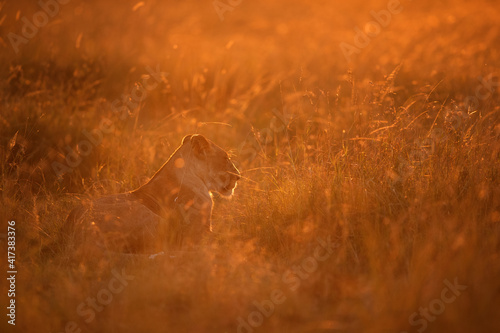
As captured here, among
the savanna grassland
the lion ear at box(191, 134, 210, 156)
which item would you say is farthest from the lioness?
the savanna grassland

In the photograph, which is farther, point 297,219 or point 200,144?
point 200,144

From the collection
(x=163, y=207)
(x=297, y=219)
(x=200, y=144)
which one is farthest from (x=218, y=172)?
(x=297, y=219)

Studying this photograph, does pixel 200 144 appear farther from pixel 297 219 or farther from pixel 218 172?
pixel 297 219

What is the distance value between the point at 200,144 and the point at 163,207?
38.4 inches

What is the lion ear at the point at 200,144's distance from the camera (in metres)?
5.83

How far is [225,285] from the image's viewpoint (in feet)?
12.4

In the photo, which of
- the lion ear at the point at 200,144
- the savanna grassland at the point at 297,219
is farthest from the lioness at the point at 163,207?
the savanna grassland at the point at 297,219

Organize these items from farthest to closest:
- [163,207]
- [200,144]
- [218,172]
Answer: [218,172] < [200,144] < [163,207]

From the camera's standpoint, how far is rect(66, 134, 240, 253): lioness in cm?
474

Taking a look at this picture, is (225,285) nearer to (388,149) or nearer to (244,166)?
(388,149)

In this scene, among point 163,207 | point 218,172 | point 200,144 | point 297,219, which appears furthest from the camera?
point 218,172

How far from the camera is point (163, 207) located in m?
5.36

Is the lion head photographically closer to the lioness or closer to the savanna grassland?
the lioness

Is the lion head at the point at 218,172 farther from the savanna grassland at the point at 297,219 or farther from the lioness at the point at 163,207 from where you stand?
the savanna grassland at the point at 297,219
